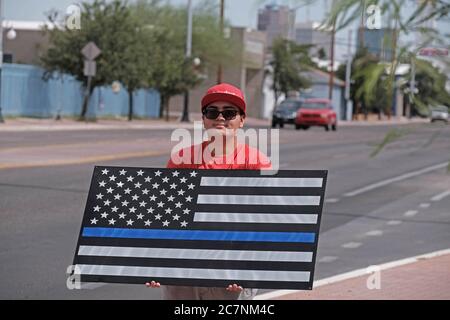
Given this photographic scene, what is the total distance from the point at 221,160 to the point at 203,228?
0.36 meters

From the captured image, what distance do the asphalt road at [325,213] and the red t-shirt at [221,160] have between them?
2.50 ft

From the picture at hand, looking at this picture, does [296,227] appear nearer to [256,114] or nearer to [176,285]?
[176,285]

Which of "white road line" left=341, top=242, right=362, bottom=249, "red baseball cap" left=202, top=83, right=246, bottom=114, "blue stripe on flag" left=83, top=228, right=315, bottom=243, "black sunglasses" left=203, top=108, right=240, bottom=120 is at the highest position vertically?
"red baseball cap" left=202, top=83, right=246, bottom=114

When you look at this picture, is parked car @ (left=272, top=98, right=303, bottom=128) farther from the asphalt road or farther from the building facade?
the asphalt road

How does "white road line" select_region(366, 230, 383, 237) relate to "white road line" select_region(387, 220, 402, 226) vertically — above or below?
above

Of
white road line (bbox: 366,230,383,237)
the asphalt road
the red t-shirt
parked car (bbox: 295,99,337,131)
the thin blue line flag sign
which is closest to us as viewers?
the thin blue line flag sign

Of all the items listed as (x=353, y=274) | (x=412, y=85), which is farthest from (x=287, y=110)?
(x=412, y=85)

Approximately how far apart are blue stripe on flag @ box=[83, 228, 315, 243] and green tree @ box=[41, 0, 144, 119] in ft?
145

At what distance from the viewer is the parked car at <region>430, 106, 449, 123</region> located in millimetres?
3430

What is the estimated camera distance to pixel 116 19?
4991 cm

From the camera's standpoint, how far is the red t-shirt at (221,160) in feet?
17.0

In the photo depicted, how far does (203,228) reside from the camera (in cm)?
504

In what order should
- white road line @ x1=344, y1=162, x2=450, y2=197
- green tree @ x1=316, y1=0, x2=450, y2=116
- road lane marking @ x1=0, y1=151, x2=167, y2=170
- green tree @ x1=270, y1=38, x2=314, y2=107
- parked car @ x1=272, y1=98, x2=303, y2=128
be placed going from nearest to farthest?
green tree @ x1=316, y1=0, x2=450, y2=116
white road line @ x1=344, y1=162, x2=450, y2=197
road lane marking @ x1=0, y1=151, x2=167, y2=170
parked car @ x1=272, y1=98, x2=303, y2=128
green tree @ x1=270, y1=38, x2=314, y2=107

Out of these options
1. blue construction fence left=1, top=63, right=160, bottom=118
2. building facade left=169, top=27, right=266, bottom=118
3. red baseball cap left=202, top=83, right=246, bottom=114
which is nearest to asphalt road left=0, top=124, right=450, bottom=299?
red baseball cap left=202, top=83, right=246, bottom=114
